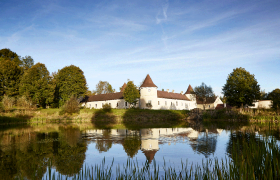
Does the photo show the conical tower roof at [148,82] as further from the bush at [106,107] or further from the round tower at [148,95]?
the bush at [106,107]

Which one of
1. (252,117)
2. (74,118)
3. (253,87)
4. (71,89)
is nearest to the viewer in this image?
(252,117)

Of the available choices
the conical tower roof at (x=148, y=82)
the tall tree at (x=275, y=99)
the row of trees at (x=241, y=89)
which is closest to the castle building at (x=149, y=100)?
the conical tower roof at (x=148, y=82)

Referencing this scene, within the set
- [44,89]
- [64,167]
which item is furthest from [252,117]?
[44,89]

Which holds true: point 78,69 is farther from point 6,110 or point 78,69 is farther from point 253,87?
point 253,87

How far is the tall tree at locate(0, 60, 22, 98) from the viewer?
52.1m

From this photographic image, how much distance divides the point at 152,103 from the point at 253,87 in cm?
2300

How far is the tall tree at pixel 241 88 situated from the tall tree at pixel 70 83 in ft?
111

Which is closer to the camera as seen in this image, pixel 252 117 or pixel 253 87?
pixel 252 117

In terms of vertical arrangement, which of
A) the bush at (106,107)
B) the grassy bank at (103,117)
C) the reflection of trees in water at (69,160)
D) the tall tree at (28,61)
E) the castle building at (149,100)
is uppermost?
the tall tree at (28,61)

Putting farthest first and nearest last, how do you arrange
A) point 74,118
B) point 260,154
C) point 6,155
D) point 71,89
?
point 71,89 < point 74,118 < point 6,155 < point 260,154

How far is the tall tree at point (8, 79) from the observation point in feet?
171

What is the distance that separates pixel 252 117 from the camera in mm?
36594

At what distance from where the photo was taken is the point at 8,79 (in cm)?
5394

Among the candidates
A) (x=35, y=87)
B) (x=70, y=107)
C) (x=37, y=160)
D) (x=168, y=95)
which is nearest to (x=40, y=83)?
(x=35, y=87)
